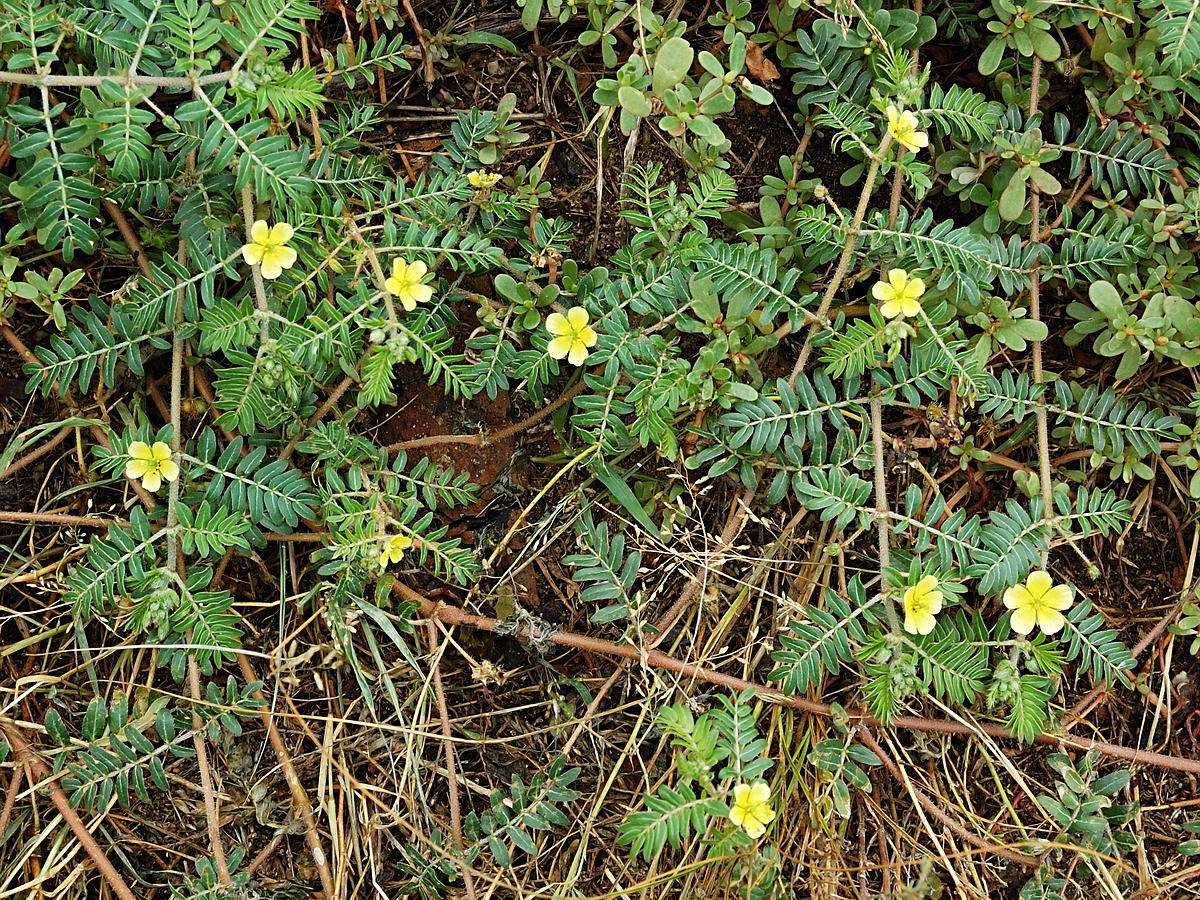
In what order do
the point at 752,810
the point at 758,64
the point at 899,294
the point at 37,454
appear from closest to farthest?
the point at 752,810 → the point at 899,294 → the point at 37,454 → the point at 758,64

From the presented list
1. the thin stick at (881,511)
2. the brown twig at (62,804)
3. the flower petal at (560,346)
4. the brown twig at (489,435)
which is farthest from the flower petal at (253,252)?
the thin stick at (881,511)

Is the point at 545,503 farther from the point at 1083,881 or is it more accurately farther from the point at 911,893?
the point at 1083,881

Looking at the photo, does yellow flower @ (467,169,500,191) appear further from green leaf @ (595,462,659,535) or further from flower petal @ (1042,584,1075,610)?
flower petal @ (1042,584,1075,610)

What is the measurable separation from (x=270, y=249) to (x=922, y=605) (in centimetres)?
193

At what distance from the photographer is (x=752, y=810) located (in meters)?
2.46

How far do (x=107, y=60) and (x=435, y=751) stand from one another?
2.12m

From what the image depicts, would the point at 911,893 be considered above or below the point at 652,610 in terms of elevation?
below

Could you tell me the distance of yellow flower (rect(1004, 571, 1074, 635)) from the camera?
2.63 meters

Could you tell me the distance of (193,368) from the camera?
2.86 m

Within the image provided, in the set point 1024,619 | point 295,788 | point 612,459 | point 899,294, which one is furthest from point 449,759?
point 899,294

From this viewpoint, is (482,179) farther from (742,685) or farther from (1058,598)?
(1058,598)

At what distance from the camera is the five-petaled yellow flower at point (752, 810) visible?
2453 mm

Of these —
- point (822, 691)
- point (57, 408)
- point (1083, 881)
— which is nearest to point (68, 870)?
point (57, 408)

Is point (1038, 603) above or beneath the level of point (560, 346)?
beneath
